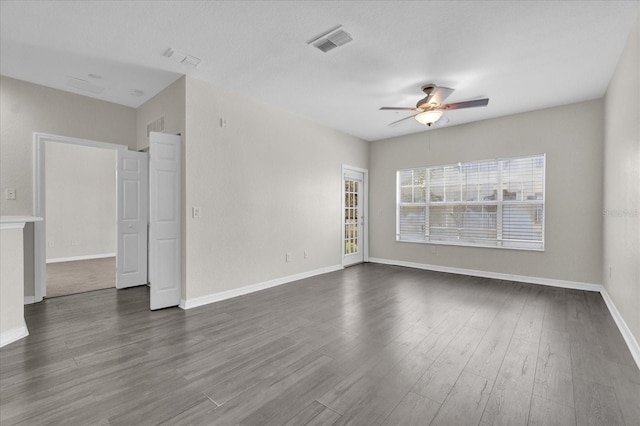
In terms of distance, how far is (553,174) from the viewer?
4812 millimetres

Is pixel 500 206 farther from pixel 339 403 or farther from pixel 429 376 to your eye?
pixel 339 403

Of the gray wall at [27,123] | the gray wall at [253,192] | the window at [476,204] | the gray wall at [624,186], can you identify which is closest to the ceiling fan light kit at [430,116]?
the gray wall at [624,186]

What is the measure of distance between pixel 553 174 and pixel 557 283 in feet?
5.81

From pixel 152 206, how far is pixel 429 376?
11.3ft

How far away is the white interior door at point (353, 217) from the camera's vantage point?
6.54 meters

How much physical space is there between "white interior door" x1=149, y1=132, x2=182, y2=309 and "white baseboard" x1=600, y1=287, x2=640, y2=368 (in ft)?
15.2

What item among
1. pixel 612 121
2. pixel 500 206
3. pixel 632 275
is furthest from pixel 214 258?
pixel 612 121

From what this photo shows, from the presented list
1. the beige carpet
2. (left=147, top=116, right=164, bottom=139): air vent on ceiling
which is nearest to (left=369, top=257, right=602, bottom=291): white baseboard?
(left=147, top=116, right=164, bottom=139): air vent on ceiling

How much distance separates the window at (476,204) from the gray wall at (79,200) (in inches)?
298

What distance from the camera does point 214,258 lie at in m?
4.00

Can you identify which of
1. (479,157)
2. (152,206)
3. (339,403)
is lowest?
(339,403)

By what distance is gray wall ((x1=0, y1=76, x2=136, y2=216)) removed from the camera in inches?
150

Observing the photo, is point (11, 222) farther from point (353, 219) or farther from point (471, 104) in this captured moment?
point (353, 219)

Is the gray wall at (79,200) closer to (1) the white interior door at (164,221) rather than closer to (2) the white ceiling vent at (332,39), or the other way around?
(1) the white interior door at (164,221)
